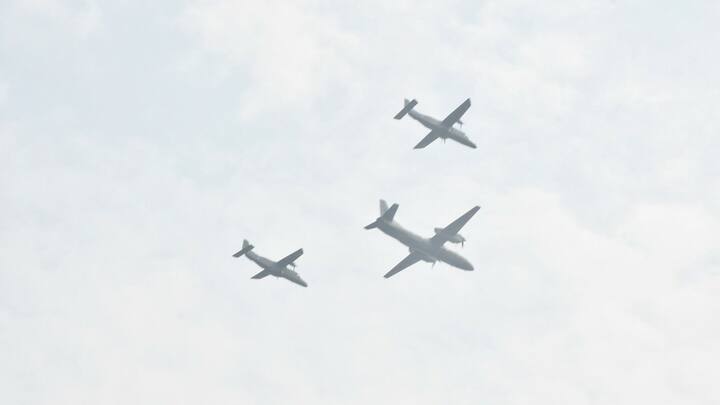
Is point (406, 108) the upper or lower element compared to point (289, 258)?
upper

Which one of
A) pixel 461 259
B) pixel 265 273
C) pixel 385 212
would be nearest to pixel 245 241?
pixel 265 273

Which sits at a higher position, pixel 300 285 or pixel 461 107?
pixel 461 107

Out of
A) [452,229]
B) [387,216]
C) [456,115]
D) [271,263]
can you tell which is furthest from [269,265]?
[456,115]

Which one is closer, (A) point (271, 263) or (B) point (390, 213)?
(B) point (390, 213)

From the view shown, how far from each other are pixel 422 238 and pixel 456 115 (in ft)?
55.3

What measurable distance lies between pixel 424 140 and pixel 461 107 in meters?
6.95

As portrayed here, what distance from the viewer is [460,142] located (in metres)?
158

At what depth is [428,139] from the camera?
156 m

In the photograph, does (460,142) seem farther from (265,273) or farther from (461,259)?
(265,273)

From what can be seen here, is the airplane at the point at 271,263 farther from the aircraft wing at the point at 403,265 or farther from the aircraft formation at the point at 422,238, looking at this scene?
the aircraft wing at the point at 403,265

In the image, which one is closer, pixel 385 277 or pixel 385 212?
pixel 385 212

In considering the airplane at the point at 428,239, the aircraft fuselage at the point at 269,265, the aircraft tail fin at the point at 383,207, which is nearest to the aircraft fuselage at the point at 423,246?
the airplane at the point at 428,239

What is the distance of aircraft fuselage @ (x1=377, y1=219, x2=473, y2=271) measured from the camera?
15225 centimetres

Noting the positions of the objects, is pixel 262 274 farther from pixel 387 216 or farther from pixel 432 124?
pixel 432 124
